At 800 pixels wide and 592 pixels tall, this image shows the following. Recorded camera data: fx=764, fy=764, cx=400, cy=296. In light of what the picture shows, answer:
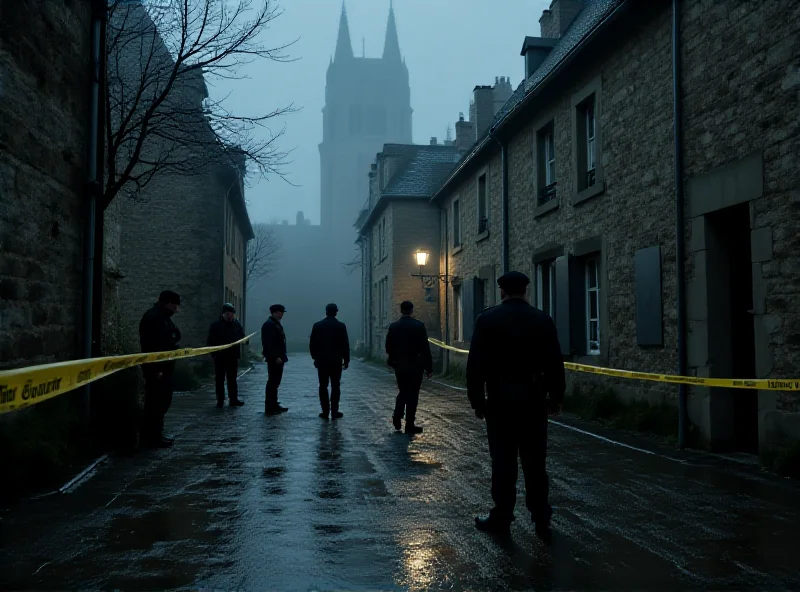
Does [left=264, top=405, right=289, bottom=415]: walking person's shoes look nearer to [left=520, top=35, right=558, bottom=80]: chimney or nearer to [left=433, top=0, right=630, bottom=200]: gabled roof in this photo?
[left=433, top=0, right=630, bottom=200]: gabled roof

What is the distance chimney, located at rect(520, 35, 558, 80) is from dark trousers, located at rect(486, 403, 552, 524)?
14.7m

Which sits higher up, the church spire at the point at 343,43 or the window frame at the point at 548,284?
the church spire at the point at 343,43

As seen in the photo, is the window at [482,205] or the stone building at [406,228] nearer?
the window at [482,205]

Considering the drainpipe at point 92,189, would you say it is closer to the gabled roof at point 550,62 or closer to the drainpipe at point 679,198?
the drainpipe at point 679,198

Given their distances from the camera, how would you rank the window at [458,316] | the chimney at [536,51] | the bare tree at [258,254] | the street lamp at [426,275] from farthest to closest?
1. the bare tree at [258,254]
2. the street lamp at [426,275]
3. the window at [458,316]
4. the chimney at [536,51]

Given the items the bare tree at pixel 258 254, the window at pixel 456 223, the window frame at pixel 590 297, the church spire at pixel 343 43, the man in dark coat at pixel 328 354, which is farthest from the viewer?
the church spire at pixel 343 43

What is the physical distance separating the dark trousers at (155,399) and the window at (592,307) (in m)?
6.81

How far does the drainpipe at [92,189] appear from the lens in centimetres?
839

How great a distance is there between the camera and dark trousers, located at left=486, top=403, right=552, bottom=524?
15.9 ft

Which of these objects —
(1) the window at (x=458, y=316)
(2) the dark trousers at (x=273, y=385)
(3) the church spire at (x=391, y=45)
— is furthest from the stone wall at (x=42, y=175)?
(3) the church spire at (x=391, y=45)

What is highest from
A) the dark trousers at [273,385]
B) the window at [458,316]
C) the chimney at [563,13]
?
the chimney at [563,13]

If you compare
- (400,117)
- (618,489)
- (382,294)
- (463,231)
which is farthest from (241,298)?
(400,117)

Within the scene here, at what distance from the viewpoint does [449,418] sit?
1120cm

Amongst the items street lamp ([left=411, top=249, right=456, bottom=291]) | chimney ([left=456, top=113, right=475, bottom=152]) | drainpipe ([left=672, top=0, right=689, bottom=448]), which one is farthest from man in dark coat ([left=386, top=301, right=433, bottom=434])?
chimney ([left=456, top=113, right=475, bottom=152])
